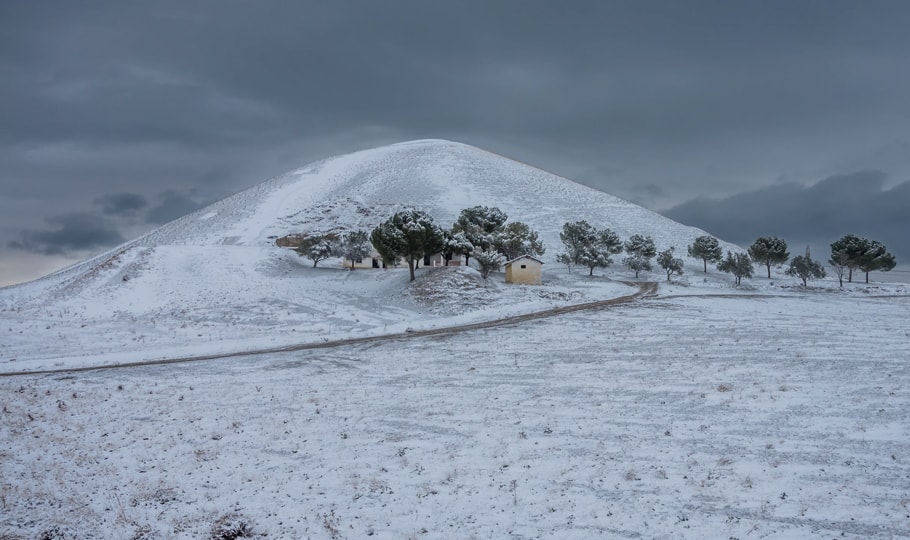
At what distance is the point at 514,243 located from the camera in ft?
233

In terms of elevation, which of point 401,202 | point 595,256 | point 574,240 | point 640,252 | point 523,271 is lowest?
point 523,271

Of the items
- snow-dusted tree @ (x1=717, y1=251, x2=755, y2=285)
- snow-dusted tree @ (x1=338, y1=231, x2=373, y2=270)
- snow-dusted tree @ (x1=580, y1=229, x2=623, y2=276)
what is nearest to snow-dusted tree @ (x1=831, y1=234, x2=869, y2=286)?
snow-dusted tree @ (x1=717, y1=251, x2=755, y2=285)

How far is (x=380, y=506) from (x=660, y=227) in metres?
103

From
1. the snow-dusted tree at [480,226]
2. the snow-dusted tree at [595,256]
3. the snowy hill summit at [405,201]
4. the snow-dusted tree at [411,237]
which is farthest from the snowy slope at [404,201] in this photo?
the snow-dusted tree at [411,237]

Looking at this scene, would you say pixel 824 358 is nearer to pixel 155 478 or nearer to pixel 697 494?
pixel 697 494

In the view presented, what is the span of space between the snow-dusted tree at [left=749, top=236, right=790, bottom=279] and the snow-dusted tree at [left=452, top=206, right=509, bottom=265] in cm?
3650

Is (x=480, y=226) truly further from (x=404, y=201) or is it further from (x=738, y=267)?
(x=404, y=201)

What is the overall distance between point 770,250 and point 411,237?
54.8 metres

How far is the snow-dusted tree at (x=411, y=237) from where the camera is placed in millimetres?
55438

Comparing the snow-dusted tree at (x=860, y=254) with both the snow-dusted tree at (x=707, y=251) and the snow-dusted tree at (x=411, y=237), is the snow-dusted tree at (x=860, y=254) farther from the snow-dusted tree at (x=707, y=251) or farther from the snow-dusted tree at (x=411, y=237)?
the snow-dusted tree at (x=411, y=237)

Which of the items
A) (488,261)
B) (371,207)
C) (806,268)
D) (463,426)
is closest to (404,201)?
(371,207)

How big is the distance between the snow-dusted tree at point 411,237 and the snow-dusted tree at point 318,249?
13.8m

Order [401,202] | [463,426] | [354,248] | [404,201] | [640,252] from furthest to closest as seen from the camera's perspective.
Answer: [404,201] < [401,202] < [640,252] < [354,248] < [463,426]

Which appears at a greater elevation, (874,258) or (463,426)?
(874,258)
